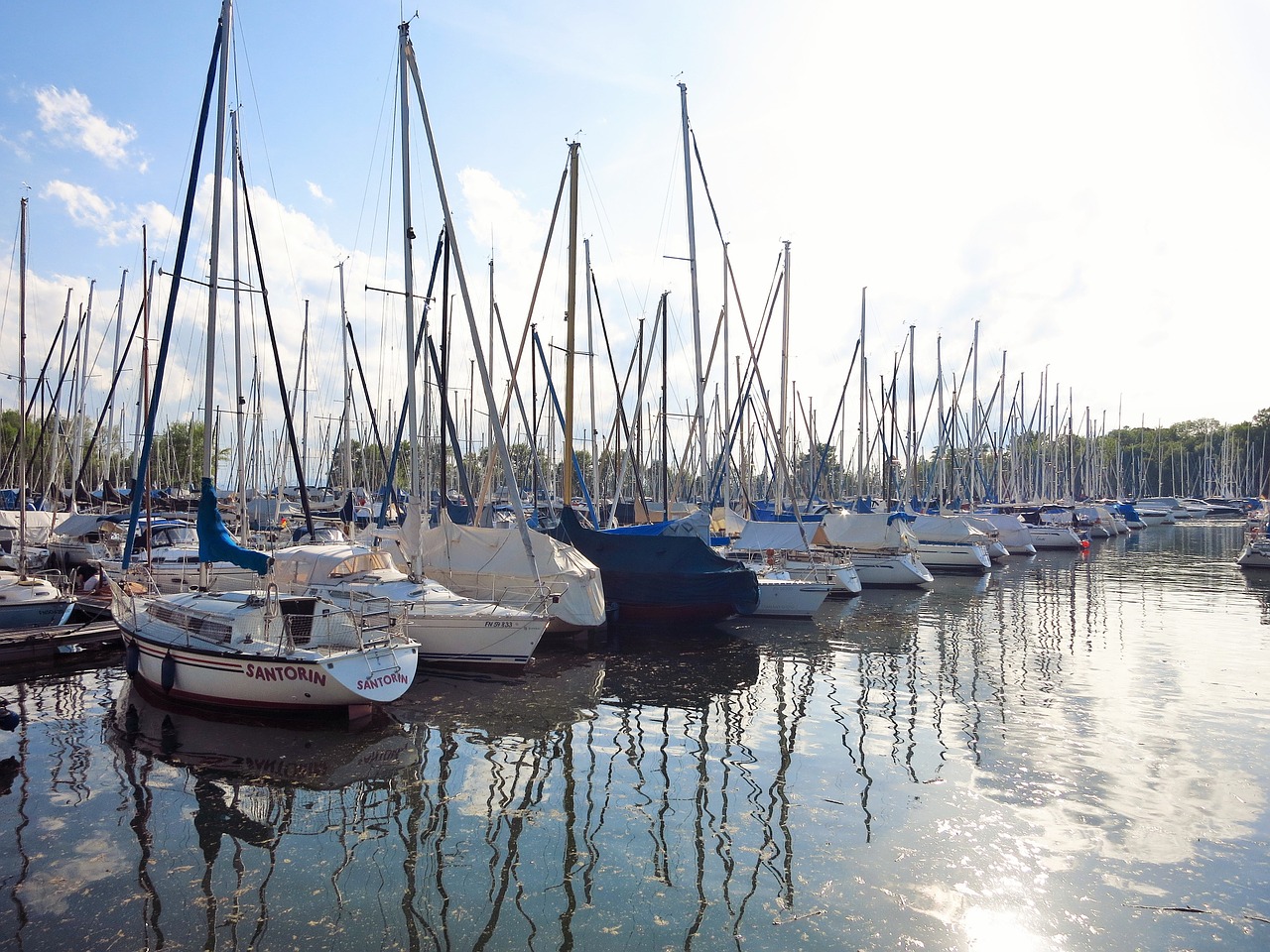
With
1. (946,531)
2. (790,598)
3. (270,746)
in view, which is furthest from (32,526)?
(946,531)

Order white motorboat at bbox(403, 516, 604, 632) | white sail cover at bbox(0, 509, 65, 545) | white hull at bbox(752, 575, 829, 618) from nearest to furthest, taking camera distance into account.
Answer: white motorboat at bbox(403, 516, 604, 632) → white hull at bbox(752, 575, 829, 618) → white sail cover at bbox(0, 509, 65, 545)

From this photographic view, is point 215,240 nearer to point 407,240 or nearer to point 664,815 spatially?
point 407,240

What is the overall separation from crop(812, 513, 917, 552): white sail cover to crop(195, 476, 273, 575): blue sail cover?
2596 centimetres

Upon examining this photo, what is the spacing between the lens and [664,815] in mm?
10773

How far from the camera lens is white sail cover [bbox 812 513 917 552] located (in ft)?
124

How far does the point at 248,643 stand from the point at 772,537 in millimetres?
22881

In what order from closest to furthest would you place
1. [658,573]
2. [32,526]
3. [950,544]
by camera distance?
[658,573] < [32,526] < [950,544]

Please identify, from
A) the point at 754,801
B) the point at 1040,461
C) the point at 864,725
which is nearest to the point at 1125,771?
the point at 864,725

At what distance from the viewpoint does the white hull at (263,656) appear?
47.3 ft

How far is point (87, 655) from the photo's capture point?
20062mm

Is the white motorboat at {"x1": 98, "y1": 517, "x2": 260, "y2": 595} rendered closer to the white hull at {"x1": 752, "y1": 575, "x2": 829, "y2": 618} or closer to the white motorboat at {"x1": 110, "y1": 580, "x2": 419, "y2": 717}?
the white motorboat at {"x1": 110, "y1": 580, "x2": 419, "y2": 717}

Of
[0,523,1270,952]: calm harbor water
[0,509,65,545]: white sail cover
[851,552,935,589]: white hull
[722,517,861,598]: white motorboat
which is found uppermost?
[0,509,65,545]: white sail cover

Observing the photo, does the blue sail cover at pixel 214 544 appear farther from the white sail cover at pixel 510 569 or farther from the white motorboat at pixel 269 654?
the white sail cover at pixel 510 569

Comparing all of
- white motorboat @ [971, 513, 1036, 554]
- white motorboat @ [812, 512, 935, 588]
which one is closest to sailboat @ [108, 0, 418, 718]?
white motorboat @ [812, 512, 935, 588]
